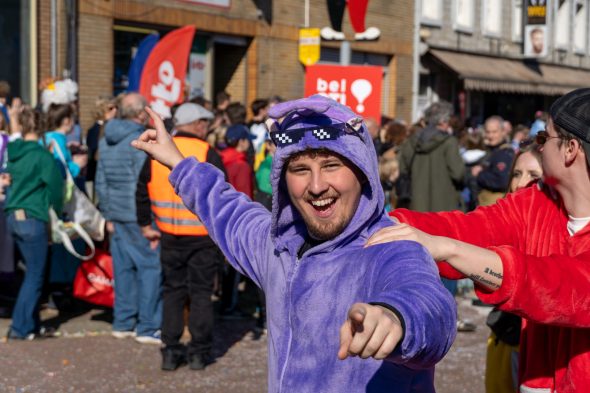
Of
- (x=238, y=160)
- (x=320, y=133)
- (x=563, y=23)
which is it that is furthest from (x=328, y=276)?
(x=563, y=23)

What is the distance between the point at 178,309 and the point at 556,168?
4.32 meters

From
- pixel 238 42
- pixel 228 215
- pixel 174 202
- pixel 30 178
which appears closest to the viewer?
pixel 228 215

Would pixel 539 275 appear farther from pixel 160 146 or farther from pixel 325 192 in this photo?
pixel 160 146

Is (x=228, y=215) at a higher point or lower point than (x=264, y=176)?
higher

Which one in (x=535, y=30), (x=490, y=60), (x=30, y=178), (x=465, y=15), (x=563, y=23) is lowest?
(x=30, y=178)

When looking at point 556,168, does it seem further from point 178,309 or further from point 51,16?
point 51,16

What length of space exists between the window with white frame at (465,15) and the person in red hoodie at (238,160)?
62.0 feet

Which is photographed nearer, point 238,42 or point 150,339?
point 150,339

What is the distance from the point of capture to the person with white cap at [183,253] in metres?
6.76

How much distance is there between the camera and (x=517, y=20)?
98.7 ft

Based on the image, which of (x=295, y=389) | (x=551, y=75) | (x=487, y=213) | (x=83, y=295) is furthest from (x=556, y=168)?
(x=551, y=75)

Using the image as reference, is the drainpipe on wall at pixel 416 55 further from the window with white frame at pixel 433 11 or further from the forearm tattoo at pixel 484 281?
the forearm tattoo at pixel 484 281

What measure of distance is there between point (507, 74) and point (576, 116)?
2546 cm

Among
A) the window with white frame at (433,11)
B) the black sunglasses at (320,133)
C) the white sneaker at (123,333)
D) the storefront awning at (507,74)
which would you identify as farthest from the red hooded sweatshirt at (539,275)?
the window with white frame at (433,11)
